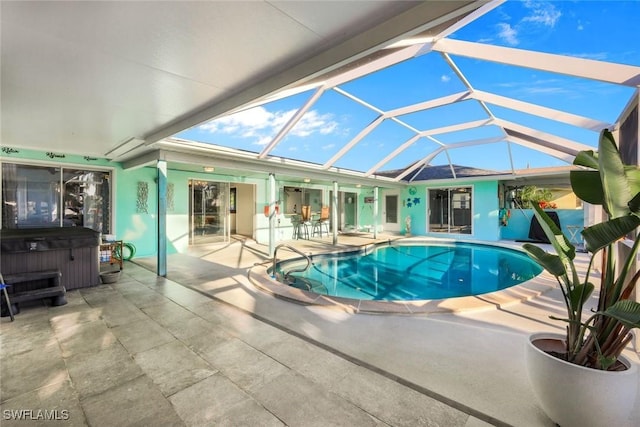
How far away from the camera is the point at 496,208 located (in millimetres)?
11773

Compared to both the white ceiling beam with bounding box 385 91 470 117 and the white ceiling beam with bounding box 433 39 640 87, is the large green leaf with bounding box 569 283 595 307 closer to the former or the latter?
the white ceiling beam with bounding box 433 39 640 87

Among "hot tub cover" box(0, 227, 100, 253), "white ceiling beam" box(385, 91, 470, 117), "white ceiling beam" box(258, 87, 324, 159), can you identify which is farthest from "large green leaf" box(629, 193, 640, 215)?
"hot tub cover" box(0, 227, 100, 253)

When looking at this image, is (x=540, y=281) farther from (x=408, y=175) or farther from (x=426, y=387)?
(x=408, y=175)

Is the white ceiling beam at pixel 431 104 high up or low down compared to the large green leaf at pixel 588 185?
up

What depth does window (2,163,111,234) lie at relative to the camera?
6125mm

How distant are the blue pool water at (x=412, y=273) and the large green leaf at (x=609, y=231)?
4200 mm

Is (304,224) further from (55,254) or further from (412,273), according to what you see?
(55,254)

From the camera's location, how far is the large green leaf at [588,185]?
188cm

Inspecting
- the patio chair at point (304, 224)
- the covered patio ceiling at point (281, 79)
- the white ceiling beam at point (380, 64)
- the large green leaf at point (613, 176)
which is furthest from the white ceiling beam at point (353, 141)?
the large green leaf at point (613, 176)

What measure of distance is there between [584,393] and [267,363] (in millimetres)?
2307

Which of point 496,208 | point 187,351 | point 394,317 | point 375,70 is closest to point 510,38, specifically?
point 375,70

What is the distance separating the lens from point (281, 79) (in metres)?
2.82

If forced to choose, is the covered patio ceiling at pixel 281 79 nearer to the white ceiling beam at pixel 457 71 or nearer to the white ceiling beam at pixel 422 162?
the white ceiling beam at pixel 457 71

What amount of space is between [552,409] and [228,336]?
114 inches
